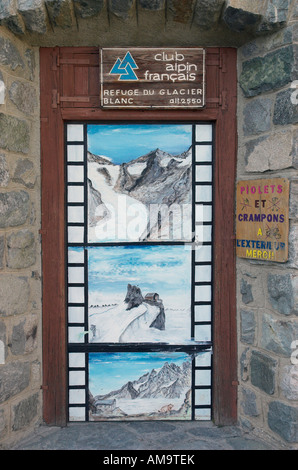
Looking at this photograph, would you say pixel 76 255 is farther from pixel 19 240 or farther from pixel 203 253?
pixel 203 253

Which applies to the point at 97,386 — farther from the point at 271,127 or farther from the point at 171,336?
the point at 271,127

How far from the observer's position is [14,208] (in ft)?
7.71

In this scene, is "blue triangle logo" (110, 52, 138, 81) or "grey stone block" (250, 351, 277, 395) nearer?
"grey stone block" (250, 351, 277, 395)

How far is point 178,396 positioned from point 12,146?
2.04 meters

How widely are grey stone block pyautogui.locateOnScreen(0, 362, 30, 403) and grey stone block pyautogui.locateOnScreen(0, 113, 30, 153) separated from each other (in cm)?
139

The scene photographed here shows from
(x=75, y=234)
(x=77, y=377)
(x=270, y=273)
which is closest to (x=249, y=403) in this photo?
(x=270, y=273)

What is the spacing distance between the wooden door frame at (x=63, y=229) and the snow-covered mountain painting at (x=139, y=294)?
8.1 inches

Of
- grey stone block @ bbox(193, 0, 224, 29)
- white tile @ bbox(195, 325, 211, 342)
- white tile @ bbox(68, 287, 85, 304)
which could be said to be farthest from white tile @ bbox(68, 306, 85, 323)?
grey stone block @ bbox(193, 0, 224, 29)

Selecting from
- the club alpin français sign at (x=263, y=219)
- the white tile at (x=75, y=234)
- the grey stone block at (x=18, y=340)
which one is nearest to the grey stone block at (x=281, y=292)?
the club alpin français sign at (x=263, y=219)

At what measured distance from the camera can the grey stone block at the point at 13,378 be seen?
233 centimetres

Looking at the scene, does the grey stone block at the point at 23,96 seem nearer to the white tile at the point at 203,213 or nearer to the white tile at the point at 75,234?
the white tile at the point at 75,234

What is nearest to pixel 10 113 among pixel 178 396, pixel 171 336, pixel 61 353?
pixel 61 353

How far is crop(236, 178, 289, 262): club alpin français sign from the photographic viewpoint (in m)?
2.21

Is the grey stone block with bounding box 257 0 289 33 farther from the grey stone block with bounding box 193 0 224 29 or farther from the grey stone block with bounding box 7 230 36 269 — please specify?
the grey stone block with bounding box 7 230 36 269
